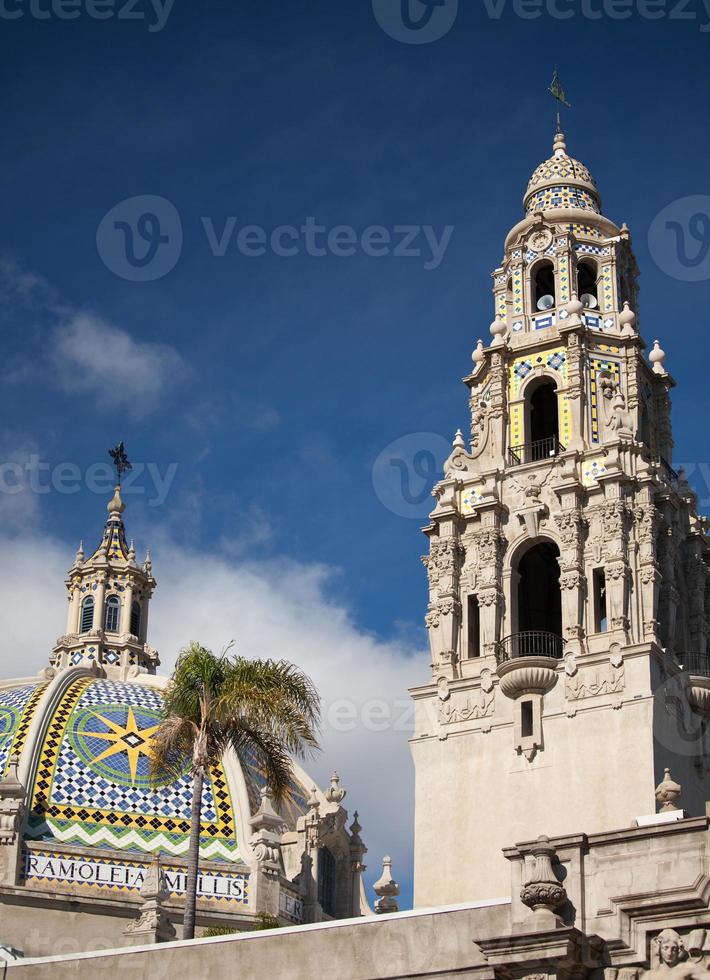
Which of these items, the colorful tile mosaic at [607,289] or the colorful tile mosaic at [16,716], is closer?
the colorful tile mosaic at [607,289]

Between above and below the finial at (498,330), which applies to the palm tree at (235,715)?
below

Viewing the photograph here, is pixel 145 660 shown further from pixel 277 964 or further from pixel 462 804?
pixel 277 964

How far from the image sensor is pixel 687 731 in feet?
134

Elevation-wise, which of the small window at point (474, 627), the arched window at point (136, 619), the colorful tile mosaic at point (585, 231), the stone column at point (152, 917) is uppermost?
the colorful tile mosaic at point (585, 231)

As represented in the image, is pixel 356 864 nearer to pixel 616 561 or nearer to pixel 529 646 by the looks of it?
pixel 529 646

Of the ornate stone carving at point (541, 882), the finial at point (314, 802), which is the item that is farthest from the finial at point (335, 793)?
the ornate stone carving at point (541, 882)

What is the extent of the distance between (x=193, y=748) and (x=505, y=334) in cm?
1836

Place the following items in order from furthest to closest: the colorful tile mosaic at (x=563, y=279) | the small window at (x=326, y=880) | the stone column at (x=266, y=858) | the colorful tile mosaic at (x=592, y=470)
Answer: the small window at (x=326, y=880) < the colorful tile mosaic at (x=563, y=279) < the stone column at (x=266, y=858) < the colorful tile mosaic at (x=592, y=470)

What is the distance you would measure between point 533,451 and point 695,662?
21.1 ft

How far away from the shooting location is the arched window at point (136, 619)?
60891 millimetres

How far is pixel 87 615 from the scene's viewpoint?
6084 centimetres

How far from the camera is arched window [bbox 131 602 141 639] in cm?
6089

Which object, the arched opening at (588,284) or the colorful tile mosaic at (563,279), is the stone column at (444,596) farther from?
the arched opening at (588,284)

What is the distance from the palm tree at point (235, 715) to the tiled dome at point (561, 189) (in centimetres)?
2138
